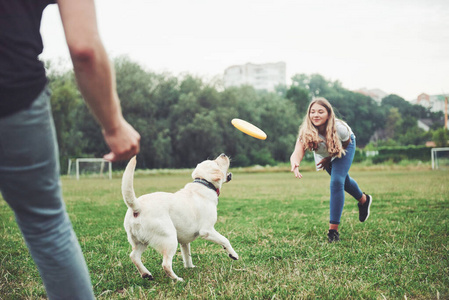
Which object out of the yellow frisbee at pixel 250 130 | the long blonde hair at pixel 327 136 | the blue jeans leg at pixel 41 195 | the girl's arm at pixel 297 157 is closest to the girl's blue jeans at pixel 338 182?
the long blonde hair at pixel 327 136

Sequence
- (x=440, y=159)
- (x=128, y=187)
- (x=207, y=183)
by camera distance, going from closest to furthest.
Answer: (x=128, y=187)
(x=207, y=183)
(x=440, y=159)

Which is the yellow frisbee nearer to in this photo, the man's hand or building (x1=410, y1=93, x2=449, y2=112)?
the man's hand

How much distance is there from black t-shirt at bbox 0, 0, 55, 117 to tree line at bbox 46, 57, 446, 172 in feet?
94.4

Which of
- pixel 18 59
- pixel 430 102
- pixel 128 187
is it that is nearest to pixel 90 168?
pixel 128 187

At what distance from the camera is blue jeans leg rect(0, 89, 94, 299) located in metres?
1.29

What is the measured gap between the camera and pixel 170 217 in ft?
11.1

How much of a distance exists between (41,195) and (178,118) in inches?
1510

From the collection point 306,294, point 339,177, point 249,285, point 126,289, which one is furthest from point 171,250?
point 339,177

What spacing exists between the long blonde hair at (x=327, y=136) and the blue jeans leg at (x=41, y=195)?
152 inches

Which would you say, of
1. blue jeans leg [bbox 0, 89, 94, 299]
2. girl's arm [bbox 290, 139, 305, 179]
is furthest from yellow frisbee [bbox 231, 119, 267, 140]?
blue jeans leg [bbox 0, 89, 94, 299]

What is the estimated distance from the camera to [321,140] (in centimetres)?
501

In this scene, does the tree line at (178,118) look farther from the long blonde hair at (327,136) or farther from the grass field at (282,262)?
the long blonde hair at (327,136)

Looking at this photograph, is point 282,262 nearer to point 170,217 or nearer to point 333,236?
point 170,217

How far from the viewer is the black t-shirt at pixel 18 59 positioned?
4.07ft
